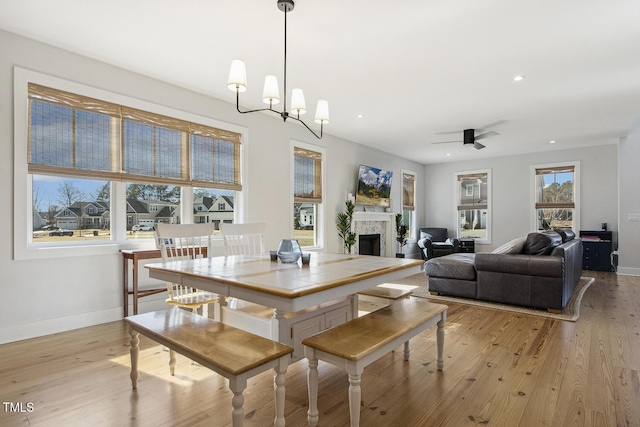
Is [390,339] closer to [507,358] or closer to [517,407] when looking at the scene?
[517,407]

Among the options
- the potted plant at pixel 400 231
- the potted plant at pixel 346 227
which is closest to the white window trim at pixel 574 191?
the potted plant at pixel 400 231

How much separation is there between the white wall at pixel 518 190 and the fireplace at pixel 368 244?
279cm

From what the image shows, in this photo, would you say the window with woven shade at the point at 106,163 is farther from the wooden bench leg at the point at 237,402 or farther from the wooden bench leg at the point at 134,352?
the wooden bench leg at the point at 237,402

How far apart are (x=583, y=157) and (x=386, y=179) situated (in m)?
4.30

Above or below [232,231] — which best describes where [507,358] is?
below

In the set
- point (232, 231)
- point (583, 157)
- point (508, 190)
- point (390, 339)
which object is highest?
point (583, 157)

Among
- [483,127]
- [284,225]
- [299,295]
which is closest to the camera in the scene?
[299,295]

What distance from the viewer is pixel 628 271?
21.1 feet

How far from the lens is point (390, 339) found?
181cm

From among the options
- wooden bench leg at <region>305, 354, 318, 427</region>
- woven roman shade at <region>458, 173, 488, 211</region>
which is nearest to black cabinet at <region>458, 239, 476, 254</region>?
woven roman shade at <region>458, 173, 488, 211</region>

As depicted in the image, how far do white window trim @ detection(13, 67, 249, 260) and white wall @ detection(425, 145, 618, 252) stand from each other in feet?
23.7

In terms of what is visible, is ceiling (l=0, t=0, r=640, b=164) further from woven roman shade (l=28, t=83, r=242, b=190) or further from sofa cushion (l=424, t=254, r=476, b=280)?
sofa cushion (l=424, t=254, r=476, b=280)

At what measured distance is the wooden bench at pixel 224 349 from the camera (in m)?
1.44

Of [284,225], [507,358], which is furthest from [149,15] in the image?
[507,358]
